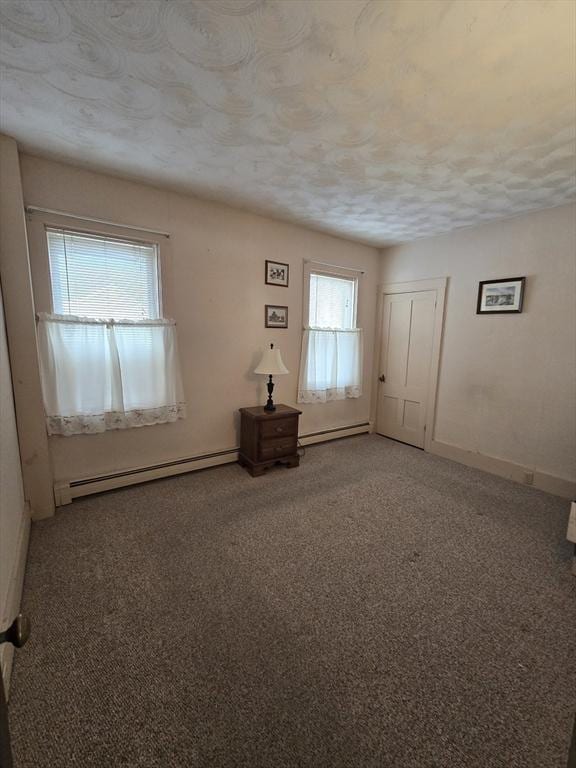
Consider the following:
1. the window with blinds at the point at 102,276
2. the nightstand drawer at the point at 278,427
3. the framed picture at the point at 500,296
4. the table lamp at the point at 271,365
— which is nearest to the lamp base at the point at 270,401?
the table lamp at the point at 271,365

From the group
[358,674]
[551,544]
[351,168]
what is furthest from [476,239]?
[358,674]

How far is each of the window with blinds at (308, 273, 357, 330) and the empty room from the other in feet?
0.12

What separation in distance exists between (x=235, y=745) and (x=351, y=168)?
3082 millimetres

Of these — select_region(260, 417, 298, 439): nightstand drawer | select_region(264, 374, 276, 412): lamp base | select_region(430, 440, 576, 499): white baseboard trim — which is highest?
select_region(264, 374, 276, 412): lamp base

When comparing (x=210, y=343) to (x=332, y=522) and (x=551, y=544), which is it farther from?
(x=551, y=544)

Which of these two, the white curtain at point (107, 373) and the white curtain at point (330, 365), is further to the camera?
the white curtain at point (330, 365)

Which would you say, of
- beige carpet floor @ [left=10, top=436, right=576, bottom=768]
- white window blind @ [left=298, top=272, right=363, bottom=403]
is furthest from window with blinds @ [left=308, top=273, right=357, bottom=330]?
beige carpet floor @ [left=10, top=436, right=576, bottom=768]

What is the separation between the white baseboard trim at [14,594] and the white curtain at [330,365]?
2.67 metres

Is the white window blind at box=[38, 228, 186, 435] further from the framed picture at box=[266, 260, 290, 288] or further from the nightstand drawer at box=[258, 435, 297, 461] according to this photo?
the framed picture at box=[266, 260, 290, 288]

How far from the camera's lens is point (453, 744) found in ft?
3.57

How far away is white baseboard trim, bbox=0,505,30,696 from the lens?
1.23m

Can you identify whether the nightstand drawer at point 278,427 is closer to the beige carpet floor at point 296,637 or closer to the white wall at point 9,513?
the beige carpet floor at point 296,637

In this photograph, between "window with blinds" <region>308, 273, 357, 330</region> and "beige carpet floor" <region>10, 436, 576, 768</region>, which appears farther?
"window with blinds" <region>308, 273, 357, 330</region>

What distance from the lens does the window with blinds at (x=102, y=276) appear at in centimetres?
236
